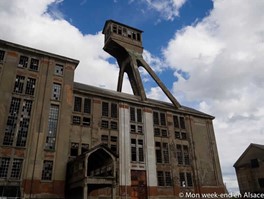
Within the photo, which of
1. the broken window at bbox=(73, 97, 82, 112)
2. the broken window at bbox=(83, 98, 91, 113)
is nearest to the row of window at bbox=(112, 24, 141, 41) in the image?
the broken window at bbox=(83, 98, 91, 113)

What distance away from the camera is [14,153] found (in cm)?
2156

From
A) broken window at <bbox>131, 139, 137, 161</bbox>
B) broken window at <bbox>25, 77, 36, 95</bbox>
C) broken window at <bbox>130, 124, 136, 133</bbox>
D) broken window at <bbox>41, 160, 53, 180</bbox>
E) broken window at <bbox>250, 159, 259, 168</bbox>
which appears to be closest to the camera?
broken window at <bbox>41, 160, 53, 180</bbox>

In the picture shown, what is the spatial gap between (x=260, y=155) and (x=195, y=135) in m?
14.8

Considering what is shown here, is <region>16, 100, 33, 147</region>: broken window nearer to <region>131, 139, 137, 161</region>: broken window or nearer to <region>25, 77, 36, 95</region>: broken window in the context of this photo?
<region>25, 77, 36, 95</region>: broken window

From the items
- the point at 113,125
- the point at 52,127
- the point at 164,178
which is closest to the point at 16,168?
the point at 52,127

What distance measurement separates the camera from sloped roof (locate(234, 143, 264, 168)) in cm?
4153

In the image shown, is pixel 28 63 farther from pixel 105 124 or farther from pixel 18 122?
pixel 105 124

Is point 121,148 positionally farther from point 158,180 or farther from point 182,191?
point 182,191

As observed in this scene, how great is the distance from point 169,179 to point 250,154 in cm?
2123

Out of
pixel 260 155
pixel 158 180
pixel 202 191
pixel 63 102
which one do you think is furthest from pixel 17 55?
pixel 260 155

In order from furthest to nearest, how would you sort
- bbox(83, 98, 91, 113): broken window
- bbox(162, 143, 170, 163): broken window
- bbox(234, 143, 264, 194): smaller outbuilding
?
bbox(234, 143, 264, 194): smaller outbuilding, bbox(162, 143, 170, 163): broken window, bbox(83, 98, 91, 113): broken window

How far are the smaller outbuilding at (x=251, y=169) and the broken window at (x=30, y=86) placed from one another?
120ft

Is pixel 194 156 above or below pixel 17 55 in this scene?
below

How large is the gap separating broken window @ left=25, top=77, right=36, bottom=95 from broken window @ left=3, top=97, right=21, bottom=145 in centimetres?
129
